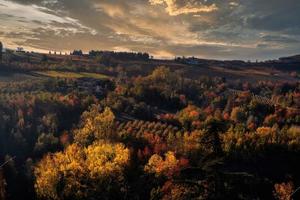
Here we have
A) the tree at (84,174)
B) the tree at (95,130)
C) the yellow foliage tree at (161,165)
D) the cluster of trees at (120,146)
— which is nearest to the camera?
the tree at (84,174)

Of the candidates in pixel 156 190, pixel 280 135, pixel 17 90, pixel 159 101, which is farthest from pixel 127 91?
pixel 156 190

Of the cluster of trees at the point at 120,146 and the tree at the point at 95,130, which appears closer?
the cluster of trees at the point at 120,146

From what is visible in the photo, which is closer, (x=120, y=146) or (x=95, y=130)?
(x=120, y=146)

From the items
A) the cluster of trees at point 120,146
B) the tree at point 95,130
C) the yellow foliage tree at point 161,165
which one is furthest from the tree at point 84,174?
the tree at point 95,130

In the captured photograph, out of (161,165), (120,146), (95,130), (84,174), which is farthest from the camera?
(95,130)

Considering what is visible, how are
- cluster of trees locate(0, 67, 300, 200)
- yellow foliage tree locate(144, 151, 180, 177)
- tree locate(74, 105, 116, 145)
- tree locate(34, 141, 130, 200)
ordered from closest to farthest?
1. tree locate(34, 141, 130, 200)
2. cluster of trees locate(0, 67, 300, 200)
3. yellow foliage tree locate(144, 151, 180, 177)
4. tree locate(74, 105, 116, 145)

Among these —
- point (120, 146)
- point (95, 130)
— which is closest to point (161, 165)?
point (120, 146)

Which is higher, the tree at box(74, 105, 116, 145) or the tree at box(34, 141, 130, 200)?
the tree at box(74, 105, 116, 145)

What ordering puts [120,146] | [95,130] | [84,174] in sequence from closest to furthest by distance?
1. [84,174]
2. [120,146]
3. [95,130]

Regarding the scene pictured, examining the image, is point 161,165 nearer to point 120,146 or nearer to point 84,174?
point 120,146

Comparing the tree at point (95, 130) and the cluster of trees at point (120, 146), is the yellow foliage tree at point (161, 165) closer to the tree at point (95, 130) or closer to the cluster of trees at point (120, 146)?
the cluster of trees at point (120, 146)

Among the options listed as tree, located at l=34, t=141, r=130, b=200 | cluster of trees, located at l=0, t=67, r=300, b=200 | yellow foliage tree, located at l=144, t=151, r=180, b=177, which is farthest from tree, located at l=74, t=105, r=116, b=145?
yellow foliage tree, located at l=144, t=151, r=180, b=177

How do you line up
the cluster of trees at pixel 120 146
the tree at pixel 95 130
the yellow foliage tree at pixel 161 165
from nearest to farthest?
the cluster of trees at pixel 120 146 < the yellow foliage tree at pixel 161 165 < the tree at pixel 95 130

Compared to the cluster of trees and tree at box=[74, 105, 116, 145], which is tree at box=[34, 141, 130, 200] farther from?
tree at box=[74, 105, 116, 145]
